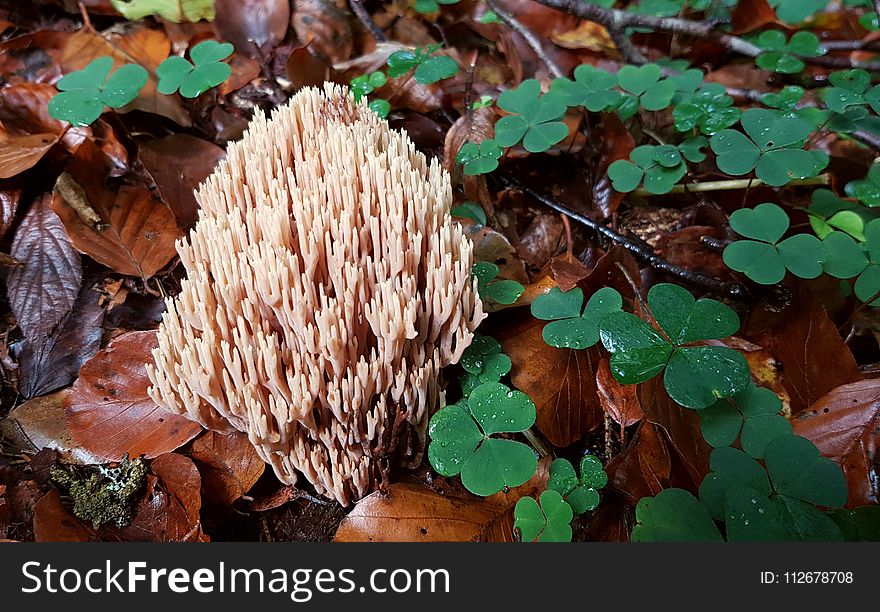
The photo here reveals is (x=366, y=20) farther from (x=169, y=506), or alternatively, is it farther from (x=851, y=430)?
(x=851, y=430)

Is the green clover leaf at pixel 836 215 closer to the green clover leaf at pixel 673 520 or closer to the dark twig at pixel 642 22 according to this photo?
the dark twig at pixel 642 22

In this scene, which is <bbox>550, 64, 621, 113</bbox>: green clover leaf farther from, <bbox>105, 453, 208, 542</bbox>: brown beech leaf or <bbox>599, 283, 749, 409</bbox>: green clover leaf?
<bbox>105, 453, 208, 542</bbox>: brown beech leaf

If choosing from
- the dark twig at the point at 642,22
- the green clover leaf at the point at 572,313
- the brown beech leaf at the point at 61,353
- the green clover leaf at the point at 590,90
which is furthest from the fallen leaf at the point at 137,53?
the dark twig at the point at 642,22

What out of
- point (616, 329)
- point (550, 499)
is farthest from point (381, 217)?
point (550, 499)

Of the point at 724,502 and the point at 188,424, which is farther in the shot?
the point at 188,424

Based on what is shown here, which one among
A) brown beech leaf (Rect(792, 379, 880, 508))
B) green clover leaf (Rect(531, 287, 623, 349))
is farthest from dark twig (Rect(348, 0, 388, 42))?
brown beech leaf (Rect(792, 379, 880, 508))

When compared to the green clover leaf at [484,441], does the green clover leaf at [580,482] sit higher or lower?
lower

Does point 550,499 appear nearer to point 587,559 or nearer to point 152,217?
point 587,559
